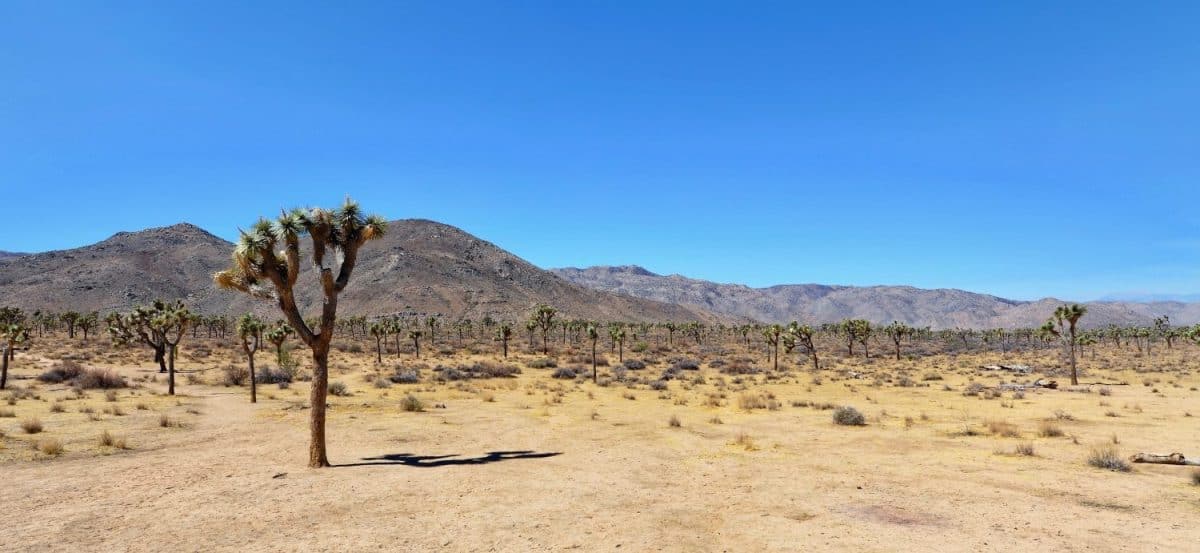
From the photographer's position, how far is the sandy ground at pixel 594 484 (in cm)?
1032

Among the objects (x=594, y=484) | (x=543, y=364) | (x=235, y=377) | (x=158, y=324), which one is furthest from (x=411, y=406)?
(x=543, y=364)

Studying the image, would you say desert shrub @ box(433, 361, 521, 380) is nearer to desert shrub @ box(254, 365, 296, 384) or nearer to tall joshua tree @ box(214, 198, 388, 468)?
desert shrub @ box(254, 365, 296, 384)

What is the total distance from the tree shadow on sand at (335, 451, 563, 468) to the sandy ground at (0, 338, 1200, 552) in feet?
0.35

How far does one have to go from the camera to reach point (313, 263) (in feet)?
50.7

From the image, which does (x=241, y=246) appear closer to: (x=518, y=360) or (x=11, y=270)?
(x=518, y=360)

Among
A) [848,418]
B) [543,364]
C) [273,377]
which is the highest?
[848,418]

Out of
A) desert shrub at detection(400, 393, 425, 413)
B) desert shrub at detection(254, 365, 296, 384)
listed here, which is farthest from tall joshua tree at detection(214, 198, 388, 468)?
desert shrub at detection(254, 365, 296, 384)

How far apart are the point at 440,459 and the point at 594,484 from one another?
17.7 ft

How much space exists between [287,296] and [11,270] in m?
214

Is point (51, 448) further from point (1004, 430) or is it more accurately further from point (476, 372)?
point (476, 372)

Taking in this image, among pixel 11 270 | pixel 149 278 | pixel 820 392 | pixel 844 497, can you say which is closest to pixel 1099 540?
pixel 844 497

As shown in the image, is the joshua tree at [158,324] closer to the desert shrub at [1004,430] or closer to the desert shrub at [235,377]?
the desert shrub at [235,377]

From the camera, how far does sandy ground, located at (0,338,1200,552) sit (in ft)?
33.9

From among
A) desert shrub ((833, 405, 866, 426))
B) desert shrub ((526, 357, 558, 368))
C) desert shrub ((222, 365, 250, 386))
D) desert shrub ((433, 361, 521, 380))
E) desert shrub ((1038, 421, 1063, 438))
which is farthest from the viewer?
desert shrub ((526, 357, 558, 368))
